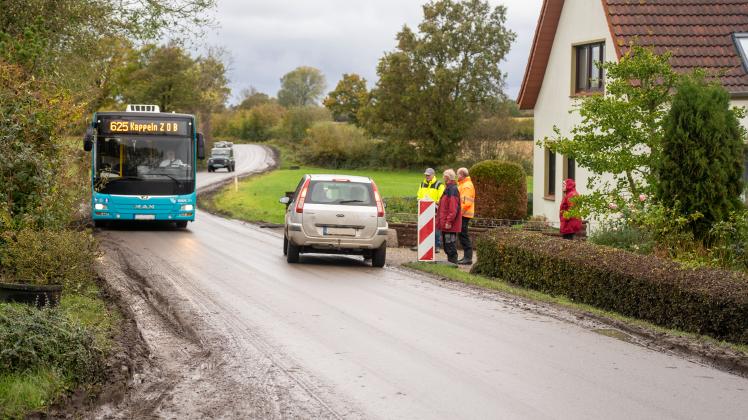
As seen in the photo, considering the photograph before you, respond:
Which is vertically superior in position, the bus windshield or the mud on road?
the bus windshield

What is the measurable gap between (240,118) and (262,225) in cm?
10318

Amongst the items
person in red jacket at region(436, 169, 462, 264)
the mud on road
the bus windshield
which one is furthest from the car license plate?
the bus windshield

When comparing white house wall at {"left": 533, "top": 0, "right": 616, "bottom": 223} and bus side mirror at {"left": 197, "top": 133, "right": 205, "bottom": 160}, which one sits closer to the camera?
bus side mirror at {"left": 197, "top": 133, "right": 205, "bottom": 160}

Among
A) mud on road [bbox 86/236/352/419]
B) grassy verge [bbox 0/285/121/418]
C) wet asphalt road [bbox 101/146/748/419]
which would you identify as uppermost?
grassy verge [bbox 0/285/121/418]

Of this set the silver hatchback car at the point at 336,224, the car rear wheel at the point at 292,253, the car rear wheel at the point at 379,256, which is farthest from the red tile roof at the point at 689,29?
the car rear wheel at the point at 292,253

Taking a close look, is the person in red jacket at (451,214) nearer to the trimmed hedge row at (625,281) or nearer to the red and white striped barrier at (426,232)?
the red and white striped barrier at (426,232)

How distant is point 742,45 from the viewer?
2411 cm

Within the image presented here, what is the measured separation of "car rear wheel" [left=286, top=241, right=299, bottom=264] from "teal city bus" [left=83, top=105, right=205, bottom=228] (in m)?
6.91

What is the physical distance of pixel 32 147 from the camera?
12.7m

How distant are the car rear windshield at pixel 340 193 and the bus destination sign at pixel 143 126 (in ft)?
25.4

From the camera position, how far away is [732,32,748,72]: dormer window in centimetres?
2358

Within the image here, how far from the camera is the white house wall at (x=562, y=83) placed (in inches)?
1043

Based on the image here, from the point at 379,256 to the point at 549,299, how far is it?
498 cm

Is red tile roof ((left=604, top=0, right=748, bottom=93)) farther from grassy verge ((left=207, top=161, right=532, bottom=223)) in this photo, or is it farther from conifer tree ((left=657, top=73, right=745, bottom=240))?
grassy verge ((left=207, top=161, right=532, bottom=223))
